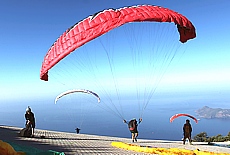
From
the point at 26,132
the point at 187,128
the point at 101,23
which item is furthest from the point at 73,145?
the point at 187,128

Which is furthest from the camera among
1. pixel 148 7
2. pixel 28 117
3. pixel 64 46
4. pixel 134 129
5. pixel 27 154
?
pixel 134 129

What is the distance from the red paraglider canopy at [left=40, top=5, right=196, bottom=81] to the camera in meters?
7.74

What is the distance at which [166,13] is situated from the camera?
336 inches

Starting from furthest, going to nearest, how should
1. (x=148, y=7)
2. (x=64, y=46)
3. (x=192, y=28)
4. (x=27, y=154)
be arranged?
1. (x=192, y=28)
2. (x=148, y=7)
3. (x=64, y=46)
4. (x=27, y=154)

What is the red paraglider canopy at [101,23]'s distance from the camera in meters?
7.74

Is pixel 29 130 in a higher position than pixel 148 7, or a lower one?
lower

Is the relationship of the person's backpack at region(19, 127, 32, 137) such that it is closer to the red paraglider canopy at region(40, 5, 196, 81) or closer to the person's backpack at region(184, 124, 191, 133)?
the red paraglider canopy at region(40, 5, 196, 81)

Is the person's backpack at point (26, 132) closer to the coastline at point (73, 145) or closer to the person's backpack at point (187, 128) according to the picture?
the coastline at point (73, 145)

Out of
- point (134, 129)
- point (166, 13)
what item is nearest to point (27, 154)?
point (166, 13)

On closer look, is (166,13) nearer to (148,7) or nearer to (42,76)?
(148,7)

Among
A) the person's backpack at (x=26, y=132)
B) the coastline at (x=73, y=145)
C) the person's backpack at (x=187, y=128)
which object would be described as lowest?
the coastline at (x=73, y=145)

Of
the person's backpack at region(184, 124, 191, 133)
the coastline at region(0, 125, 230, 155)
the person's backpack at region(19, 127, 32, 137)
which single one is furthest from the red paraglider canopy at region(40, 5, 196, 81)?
the person's backpack at region(184, 124, 191, 133)

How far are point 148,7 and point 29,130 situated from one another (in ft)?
29.0

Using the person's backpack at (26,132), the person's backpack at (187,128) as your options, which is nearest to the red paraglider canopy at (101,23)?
the person's backpack at (26,132)
